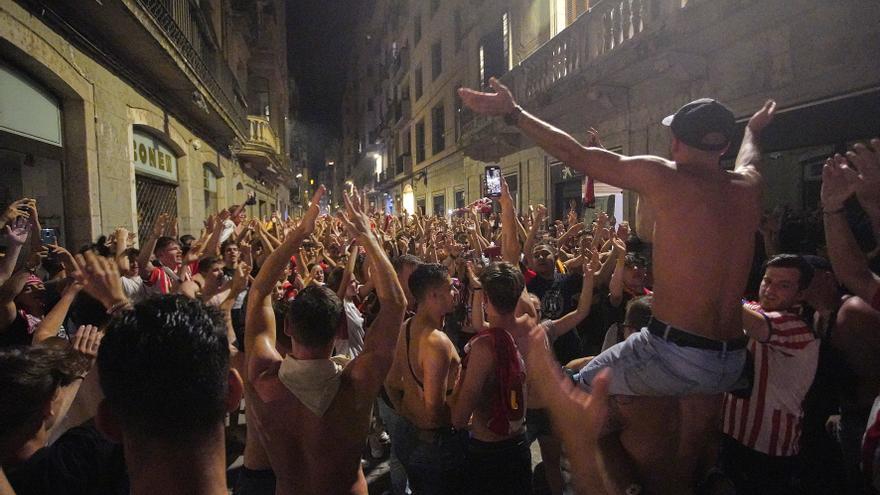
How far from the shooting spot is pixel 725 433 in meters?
2.78

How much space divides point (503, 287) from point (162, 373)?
1866 mm

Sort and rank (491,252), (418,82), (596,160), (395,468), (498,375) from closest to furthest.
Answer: (596,160) → (498,375) → (395,468) → (491,252) → (418,82)

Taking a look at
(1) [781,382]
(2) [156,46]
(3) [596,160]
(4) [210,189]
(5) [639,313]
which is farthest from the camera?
(4) [210,189]

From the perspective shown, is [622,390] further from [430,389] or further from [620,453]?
[430,389]

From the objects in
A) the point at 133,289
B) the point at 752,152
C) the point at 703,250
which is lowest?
the point at 133,289

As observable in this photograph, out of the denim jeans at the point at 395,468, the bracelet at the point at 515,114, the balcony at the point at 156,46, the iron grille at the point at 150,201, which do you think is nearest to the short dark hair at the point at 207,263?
the denim jeans at the point at 395,468

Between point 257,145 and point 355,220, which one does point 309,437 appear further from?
point 257,145

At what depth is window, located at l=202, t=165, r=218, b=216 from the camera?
561 inches

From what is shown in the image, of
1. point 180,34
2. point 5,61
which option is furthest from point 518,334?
point 180,34

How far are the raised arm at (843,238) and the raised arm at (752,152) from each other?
1.51 ft

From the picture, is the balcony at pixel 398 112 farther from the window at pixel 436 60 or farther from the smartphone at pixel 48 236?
the smartphone at pixel 48 236

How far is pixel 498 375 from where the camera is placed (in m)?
2.42

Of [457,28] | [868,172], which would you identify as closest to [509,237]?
[868,172]

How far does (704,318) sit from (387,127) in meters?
39.9
